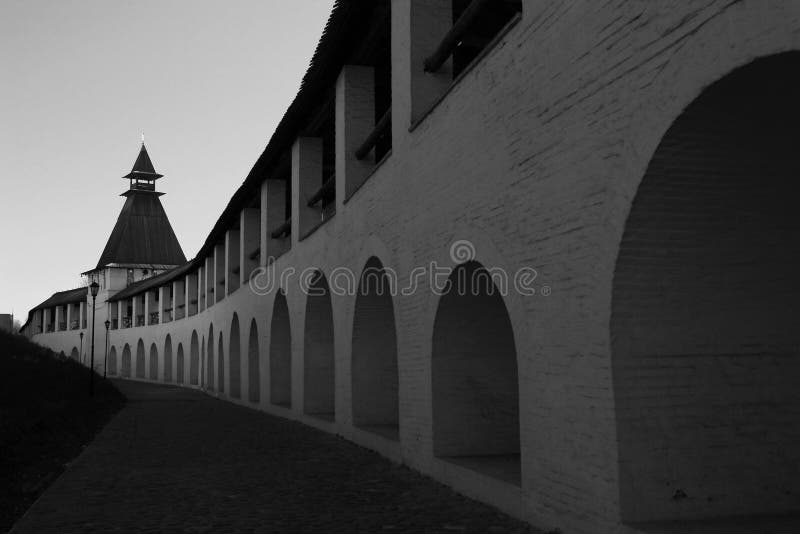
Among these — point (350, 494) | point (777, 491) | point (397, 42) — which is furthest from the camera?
point (397, 42)

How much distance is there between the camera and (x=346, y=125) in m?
12.3

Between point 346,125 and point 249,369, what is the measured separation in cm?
1051

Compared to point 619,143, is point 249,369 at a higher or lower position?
lower

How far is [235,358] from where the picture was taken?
2434 centimetres

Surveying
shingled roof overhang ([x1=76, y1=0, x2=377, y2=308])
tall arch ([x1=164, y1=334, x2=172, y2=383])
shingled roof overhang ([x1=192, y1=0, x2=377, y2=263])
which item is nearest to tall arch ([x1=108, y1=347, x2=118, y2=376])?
tall arch ([x1=164, y1=334, x2=172, y2=383])

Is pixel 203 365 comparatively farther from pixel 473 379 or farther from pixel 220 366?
pixel 473 379

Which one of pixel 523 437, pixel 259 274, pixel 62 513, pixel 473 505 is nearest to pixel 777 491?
pixel 523 437

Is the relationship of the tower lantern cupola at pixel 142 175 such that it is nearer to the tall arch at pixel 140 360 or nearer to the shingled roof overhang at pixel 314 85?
the tall arch at pixel 140 360

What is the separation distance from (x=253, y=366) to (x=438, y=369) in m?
13.7

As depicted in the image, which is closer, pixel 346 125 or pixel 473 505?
pixel 473 505

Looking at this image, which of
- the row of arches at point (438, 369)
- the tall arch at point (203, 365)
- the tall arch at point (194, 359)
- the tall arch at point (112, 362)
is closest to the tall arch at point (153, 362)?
the tall arch at point (112, 362)

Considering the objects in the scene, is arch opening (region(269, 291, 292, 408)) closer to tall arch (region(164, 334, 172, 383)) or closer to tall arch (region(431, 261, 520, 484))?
tall arch (region(431, 261, 520, 484))

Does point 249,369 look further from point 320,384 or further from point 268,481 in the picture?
point 268,481

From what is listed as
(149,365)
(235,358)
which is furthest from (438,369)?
(149,365)
